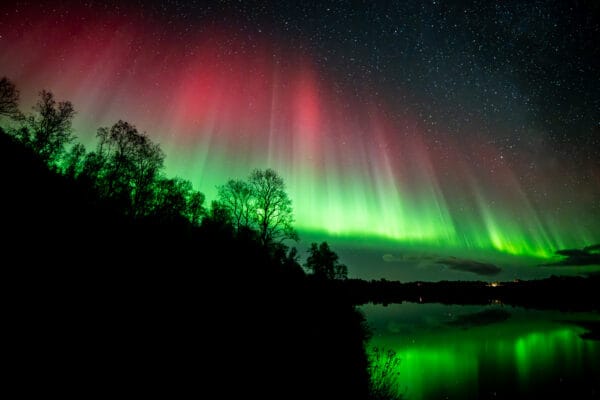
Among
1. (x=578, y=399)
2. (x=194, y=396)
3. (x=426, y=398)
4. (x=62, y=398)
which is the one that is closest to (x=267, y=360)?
(x=194, y=396)

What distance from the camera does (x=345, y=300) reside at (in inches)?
1014

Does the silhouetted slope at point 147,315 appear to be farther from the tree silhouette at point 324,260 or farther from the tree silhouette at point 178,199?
the tree silhouette at point 324,260

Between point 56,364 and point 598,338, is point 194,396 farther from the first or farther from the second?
point 598,338

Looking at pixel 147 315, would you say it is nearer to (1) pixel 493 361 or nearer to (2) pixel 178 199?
(1) pixel 493 361

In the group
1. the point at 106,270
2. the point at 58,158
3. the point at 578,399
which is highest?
the point at 58,158

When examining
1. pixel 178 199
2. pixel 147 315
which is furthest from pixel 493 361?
pixel 178 199

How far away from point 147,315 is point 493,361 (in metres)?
29.0

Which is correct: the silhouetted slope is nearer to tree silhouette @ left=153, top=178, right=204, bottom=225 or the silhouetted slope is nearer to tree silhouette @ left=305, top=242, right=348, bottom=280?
tree silhouette @ left=153, top=178, right=204, bottom=225

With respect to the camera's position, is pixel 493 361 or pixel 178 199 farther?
pixel 178 199

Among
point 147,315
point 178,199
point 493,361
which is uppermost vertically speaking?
point 178,199

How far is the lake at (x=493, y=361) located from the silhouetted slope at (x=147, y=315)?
746 cm

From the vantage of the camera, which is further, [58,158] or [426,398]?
[58,158]

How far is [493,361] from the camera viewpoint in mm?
26406

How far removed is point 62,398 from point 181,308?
466cm
